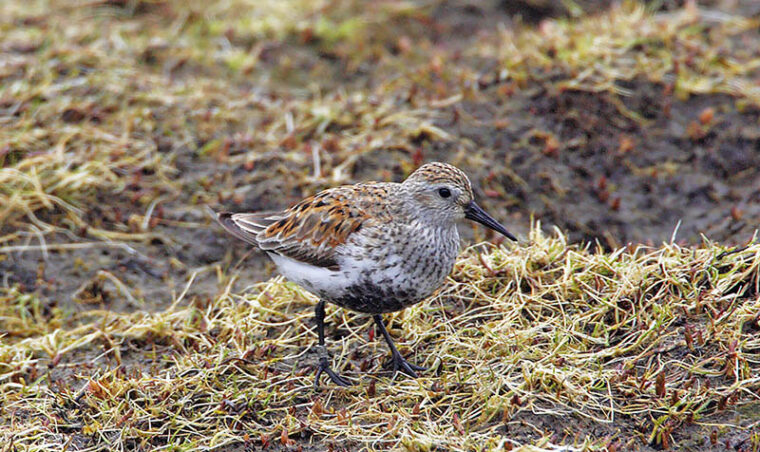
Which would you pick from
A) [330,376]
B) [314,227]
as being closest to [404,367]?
[330,376]

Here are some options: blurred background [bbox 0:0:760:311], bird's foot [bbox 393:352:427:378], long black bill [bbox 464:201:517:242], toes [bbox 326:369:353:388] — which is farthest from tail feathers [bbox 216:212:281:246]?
long black bill [bbox 464:201:517:242]

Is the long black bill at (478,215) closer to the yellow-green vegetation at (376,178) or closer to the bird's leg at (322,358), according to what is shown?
the yellow-green vegetation at (376,178)

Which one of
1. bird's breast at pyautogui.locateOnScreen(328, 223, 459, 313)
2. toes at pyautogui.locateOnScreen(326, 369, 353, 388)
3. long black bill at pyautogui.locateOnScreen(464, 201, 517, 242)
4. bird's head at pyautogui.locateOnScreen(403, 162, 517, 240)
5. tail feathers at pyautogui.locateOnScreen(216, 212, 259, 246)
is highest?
bird's head at pyautogui.locateOnScreen(403, 162, 517, 240)

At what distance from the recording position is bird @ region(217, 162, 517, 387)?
5062mm

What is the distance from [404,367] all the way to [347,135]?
319cm

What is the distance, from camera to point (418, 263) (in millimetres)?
5066

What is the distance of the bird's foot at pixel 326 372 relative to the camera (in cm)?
528

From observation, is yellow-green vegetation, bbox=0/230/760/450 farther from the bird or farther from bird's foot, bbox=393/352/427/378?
the bird

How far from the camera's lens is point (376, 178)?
7.37 m

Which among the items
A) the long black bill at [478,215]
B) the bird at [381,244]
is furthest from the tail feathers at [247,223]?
the long black bill at [478,215]

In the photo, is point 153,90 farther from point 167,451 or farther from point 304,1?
point 167,451

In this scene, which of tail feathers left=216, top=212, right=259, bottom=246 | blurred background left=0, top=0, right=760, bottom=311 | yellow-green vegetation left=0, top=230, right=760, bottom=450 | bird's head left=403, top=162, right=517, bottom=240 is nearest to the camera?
yellow-green vegetation left=0, top=230, right=760, bottom=450

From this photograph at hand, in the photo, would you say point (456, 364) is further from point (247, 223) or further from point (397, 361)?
point (247, 223)

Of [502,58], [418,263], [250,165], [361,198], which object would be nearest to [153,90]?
[250,165]
